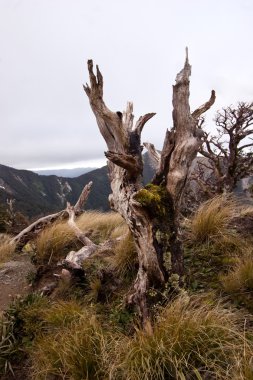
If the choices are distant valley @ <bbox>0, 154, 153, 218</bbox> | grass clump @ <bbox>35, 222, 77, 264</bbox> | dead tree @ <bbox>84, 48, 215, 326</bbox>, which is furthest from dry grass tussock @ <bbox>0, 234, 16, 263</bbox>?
distant valley @ <bbox>0, 154, 153, 218</bbox>

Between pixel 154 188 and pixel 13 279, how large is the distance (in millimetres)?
4575

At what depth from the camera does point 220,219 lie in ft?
22.1

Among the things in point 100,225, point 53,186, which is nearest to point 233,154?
point 100,225

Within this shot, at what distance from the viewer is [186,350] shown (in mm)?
3387

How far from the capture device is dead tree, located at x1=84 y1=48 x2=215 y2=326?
457 cm

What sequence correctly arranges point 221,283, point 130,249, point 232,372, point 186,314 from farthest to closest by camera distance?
point 130,249, point 221,283, point 186,314, point 232,372

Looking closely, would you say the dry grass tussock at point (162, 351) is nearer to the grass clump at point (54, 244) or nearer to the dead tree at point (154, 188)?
the dead tree at point (154, 188)

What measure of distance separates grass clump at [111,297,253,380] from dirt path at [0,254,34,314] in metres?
3.43

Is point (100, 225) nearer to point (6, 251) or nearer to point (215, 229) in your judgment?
point (6, 251)

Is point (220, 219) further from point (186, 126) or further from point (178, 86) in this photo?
point (178, 86)

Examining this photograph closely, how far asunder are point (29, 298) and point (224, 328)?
345 centimetres

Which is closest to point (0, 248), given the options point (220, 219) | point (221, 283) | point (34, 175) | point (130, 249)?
point (130, 249)

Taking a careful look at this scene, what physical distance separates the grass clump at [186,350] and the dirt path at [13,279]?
3.43 meters

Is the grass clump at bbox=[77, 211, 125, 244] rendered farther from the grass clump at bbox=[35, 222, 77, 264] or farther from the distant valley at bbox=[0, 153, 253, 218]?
the distant valley at bbox=[0, 153, 253, 218]
